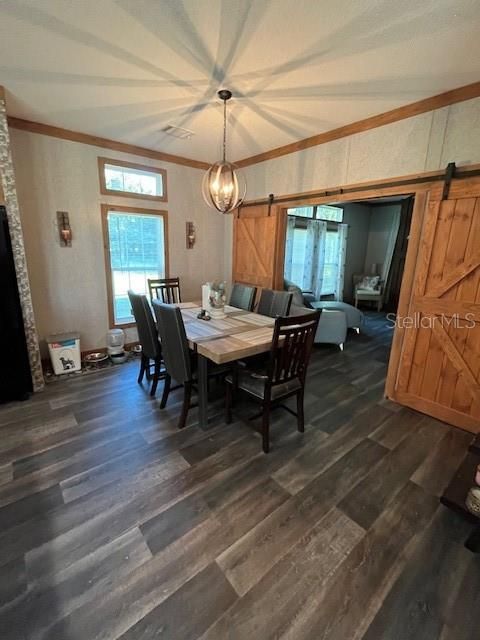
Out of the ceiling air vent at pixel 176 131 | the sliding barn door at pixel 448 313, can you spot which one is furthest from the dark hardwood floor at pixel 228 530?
the ceiling air vent at pixel 176 131

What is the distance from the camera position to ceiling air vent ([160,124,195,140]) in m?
3.25

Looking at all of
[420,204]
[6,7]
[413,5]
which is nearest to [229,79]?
[413,5]

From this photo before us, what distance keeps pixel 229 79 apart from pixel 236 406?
2.88m

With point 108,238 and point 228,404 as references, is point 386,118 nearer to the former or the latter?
point 228,404

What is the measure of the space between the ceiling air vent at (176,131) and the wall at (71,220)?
753 mm

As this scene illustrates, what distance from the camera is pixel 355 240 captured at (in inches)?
287

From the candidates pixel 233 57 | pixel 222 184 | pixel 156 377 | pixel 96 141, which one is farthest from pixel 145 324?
pixel 96 141

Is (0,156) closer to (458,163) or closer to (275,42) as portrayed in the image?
(275,42)

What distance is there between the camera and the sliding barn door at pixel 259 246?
4188mm

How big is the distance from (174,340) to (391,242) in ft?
22.3

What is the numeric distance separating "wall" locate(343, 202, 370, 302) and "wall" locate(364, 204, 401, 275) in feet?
0.38

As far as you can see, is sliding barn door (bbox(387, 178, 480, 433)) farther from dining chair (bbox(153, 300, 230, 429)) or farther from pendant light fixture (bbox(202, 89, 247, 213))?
dining chair (bbox(153, 300, 230, 429))

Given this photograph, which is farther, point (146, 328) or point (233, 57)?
point (146, 328)

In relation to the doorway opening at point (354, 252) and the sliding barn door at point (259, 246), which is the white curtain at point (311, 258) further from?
the sliding barn door at point (259, 246)
